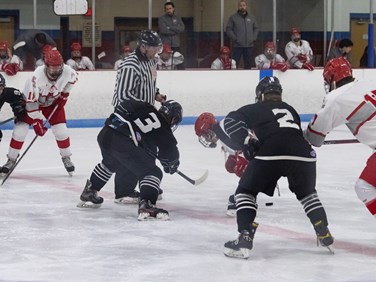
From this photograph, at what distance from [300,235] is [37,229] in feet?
4.50

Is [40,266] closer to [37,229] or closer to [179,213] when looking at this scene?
[37,229]

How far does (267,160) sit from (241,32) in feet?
28.4

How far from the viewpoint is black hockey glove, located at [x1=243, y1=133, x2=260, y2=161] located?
445cm

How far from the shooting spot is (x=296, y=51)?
13078 mm

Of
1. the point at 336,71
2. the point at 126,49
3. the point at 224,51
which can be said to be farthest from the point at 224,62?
the point at 336,71

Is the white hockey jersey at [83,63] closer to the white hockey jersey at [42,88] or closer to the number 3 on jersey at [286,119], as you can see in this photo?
the white hockey jersey at [42,88]

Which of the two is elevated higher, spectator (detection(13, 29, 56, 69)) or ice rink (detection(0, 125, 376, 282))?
spectator (detection(13, 29, 56, 69))

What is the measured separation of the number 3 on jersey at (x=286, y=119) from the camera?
446 cm

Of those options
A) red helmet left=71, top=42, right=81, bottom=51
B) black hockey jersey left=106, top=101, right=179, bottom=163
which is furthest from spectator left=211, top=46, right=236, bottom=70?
black hockey jersey left=106, top=101, right=179, bottom=163

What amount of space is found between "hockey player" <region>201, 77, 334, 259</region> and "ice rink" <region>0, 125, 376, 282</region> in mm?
142

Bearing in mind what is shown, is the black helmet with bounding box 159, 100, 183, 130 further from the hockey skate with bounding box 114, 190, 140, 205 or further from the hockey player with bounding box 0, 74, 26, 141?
the hockey player with bounding box 0, 74, 26, 141

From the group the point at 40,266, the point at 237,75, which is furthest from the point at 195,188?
the point at 237,75

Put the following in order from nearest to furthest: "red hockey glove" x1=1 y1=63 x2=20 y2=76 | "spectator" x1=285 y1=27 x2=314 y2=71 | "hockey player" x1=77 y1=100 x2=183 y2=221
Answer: "hockey player" x1=77 y1=100 x2=183 y2=221
"red hockey glove" x1=1 y1=63 x2=20 y2=76
"spectator" x1=285 y1=27 x2=314 y2=71

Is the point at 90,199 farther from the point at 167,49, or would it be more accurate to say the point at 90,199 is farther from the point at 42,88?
the point at 167,49
